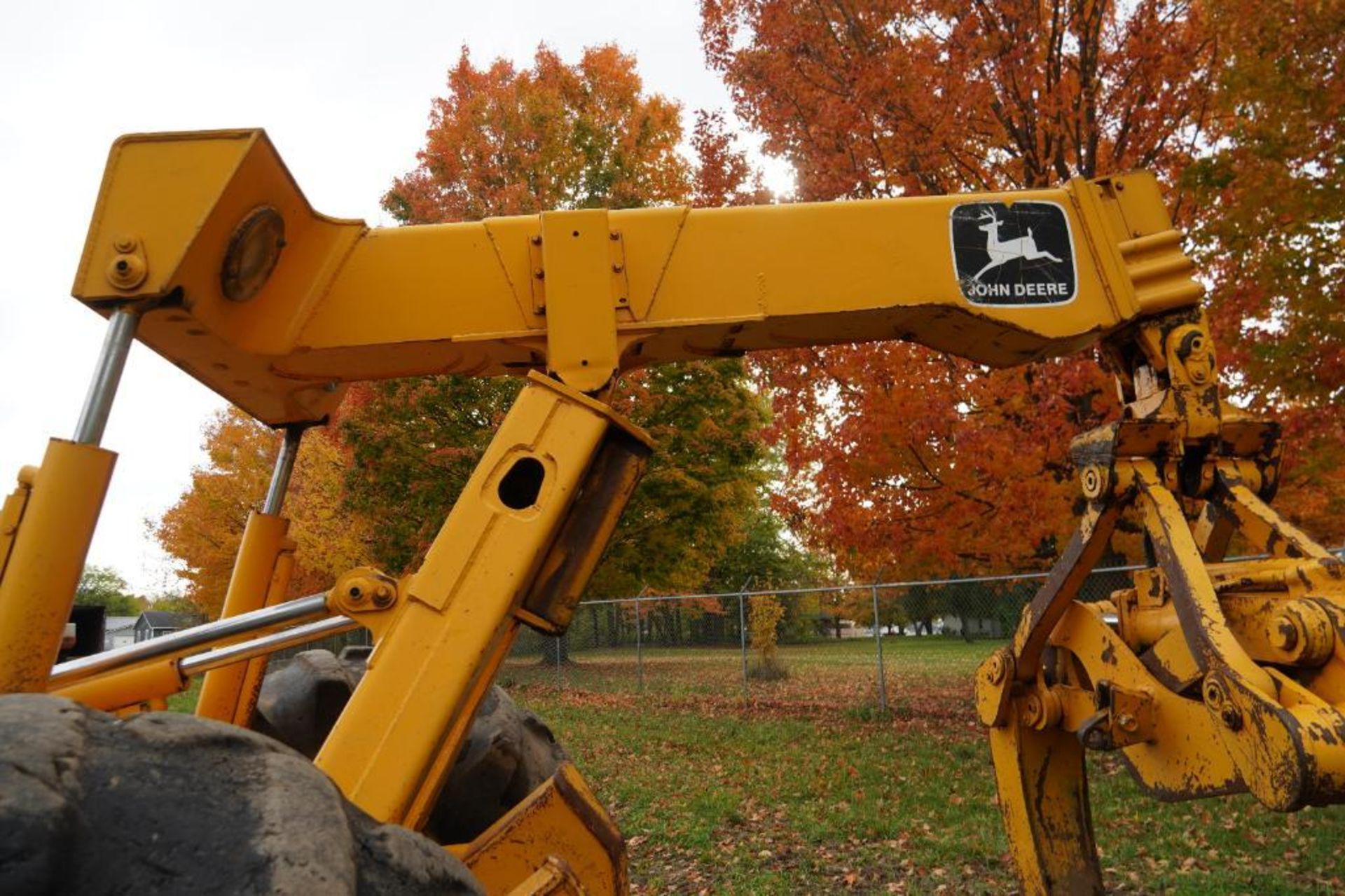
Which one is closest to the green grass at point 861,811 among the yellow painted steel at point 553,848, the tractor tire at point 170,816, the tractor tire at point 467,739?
the tractor tire at point 467,739

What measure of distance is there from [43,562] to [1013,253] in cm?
297

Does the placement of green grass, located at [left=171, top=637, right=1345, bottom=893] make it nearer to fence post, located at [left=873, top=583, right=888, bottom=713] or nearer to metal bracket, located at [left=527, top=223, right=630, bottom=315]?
fence post, located at [left=873, top=583, right=888, bottom=713]

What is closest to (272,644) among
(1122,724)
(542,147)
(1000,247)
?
(1000,247)

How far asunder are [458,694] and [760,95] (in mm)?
9332

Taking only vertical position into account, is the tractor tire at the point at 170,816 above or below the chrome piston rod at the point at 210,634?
below

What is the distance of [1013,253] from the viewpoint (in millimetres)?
3236

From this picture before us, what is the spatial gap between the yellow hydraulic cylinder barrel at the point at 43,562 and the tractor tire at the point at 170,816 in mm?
1110

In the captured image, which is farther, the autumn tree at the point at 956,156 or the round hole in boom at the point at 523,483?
the autumn tree at the point at 956,156

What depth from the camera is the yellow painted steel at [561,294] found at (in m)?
2.79

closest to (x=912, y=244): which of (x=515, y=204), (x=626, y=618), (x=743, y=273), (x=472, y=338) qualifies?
(x=743, y=273)

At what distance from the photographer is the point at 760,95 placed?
1045 centimetres

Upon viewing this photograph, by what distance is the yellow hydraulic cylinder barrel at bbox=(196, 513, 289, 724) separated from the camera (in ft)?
11.0

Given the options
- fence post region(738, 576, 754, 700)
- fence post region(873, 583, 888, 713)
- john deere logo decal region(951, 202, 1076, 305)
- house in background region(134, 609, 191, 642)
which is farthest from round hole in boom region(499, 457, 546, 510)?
house in background region(134, 609, 191, 642)

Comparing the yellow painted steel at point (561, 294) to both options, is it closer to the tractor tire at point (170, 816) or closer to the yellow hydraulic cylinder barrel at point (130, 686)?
the yellow hydraulic cylinder barrel at point (130, 686)
